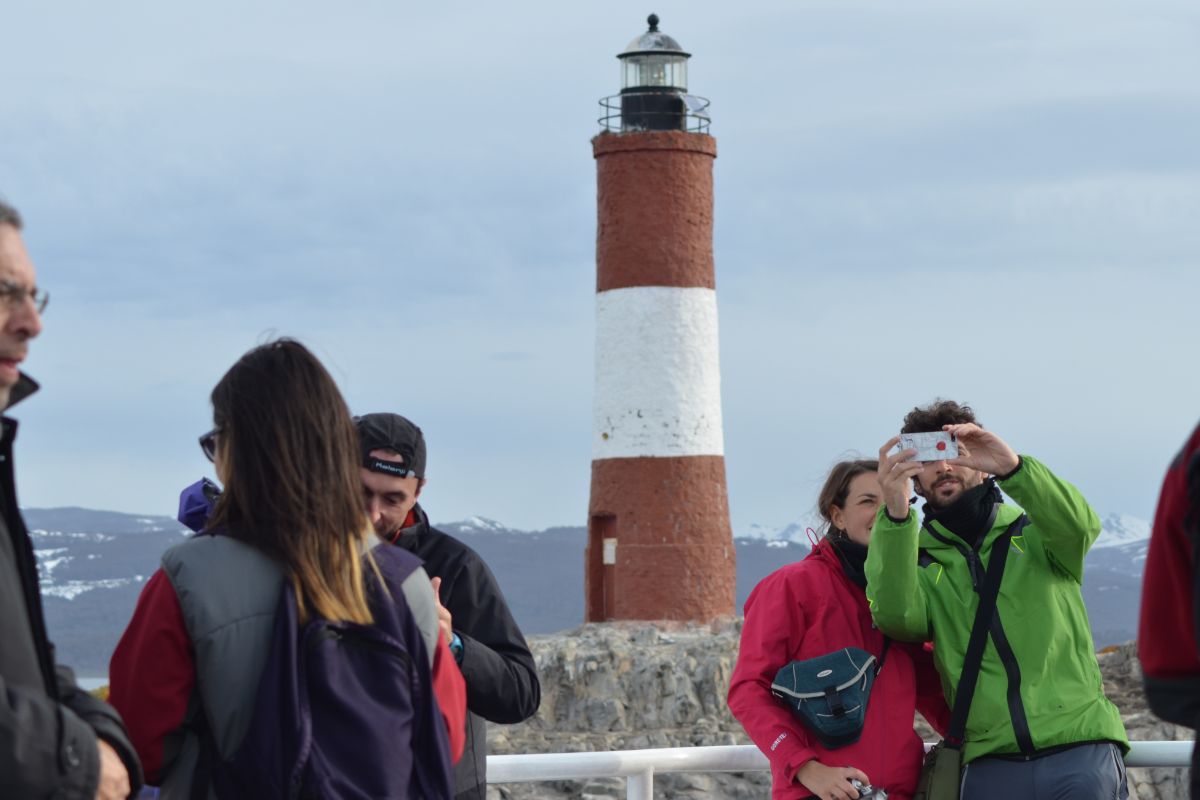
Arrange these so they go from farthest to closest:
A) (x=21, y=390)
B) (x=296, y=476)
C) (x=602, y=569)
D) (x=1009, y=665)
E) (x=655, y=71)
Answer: (x=655, y=71) < (x=602, y=569) < (x=1009, y=665) < (x=296, y=476) < (x=21, y=390)

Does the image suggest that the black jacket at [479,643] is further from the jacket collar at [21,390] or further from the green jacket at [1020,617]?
the jacket collar at [21,390]

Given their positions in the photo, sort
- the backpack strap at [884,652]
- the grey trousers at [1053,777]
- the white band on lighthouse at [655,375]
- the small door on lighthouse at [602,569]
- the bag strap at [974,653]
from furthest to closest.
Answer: the small door on lighthouse at [602,569] → the white band on lighthouse at [655,375] → the backpack strap at [884,652] → the bag strap at [974,653] → the grey trousers at [1053,777]

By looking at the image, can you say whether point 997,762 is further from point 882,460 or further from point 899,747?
point 882,460

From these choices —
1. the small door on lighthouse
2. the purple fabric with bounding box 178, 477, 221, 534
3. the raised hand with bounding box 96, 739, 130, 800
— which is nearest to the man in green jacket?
the purple fabric with bounding box 178, 477, 221, 534

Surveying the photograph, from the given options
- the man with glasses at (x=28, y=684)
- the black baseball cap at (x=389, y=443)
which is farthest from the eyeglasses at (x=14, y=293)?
the black baseball cap at (x=389, y=443)

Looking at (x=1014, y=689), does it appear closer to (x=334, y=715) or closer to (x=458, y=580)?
(x=458, y=580)

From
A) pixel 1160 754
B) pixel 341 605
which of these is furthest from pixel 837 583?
pixel 341 605

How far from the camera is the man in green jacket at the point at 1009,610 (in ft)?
14.9

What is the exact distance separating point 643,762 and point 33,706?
2.45 meters

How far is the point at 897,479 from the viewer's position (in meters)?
4.59

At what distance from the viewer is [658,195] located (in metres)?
23.7

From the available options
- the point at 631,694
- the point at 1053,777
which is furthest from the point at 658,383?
the point at 1053,777

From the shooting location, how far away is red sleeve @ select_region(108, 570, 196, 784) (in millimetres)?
3010

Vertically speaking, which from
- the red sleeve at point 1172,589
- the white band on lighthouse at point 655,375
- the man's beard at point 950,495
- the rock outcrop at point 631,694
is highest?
the white band on lighthouse at point 655,375
